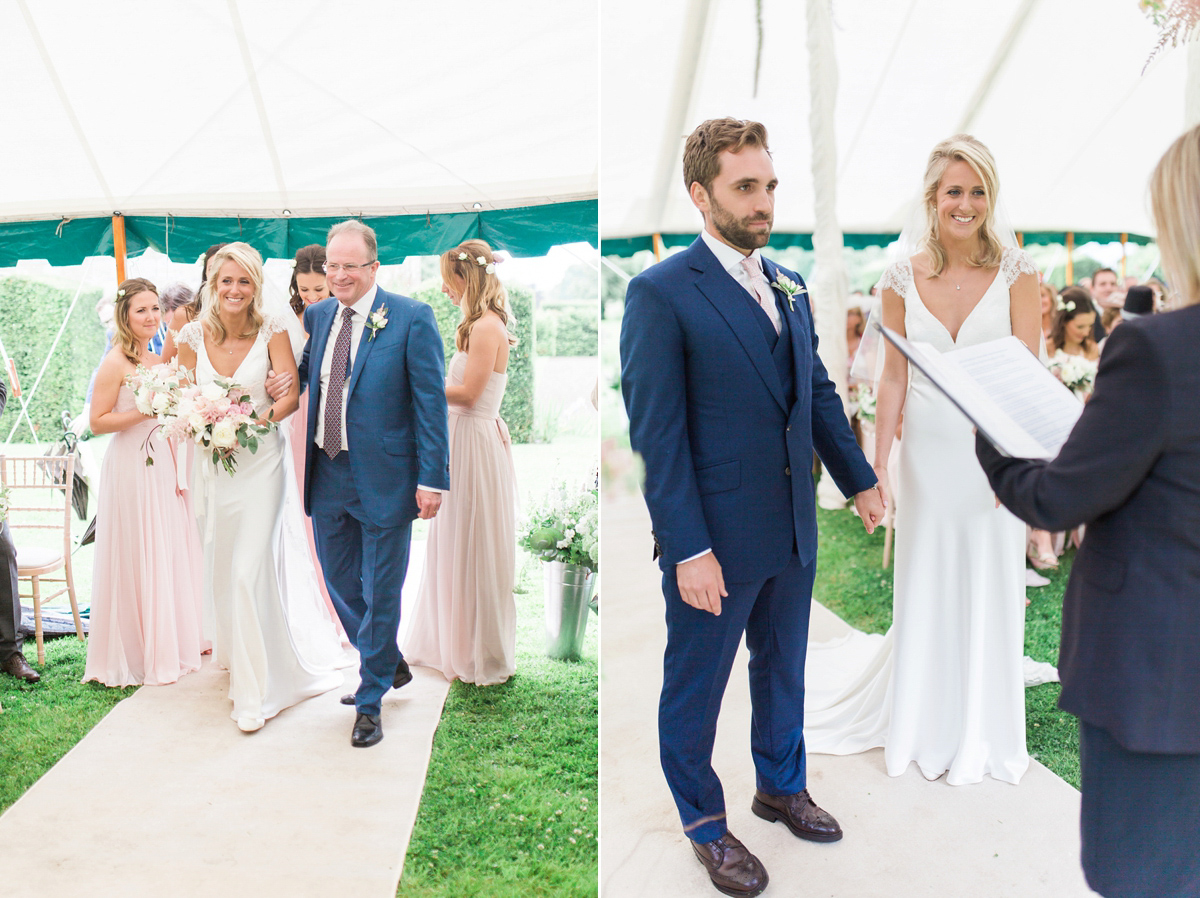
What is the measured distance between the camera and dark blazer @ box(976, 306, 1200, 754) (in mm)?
1092

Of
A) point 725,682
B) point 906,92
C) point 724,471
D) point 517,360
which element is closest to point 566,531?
point 725,682

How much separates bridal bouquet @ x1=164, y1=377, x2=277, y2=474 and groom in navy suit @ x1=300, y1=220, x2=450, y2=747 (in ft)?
0.66

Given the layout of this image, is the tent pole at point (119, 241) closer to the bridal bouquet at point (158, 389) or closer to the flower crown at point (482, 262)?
the bridal bouquet at point (158, 389)

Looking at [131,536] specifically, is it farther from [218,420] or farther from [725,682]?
[725,682]

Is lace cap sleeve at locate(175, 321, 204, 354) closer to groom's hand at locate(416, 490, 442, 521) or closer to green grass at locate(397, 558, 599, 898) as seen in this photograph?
groom's hand at locate(416, 490, 442, 521)

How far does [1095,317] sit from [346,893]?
5.14 m

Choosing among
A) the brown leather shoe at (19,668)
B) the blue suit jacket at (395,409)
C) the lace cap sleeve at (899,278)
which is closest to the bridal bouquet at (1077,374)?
the lace cap sleeve at (899,278)

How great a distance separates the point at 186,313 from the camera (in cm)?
355

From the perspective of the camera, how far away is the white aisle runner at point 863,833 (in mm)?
2043

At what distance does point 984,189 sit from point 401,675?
263 centimetres

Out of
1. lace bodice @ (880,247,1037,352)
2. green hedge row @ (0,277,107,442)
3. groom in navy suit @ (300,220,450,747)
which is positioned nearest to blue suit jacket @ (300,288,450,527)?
groom in navy suit @ (300,220,450,747)

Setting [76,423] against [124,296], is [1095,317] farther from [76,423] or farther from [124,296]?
[76,423]

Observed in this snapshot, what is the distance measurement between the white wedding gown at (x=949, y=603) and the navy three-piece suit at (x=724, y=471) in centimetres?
46

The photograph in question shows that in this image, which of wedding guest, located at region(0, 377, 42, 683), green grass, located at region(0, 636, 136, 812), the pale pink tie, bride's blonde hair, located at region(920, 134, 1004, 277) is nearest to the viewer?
the pale pink tie
